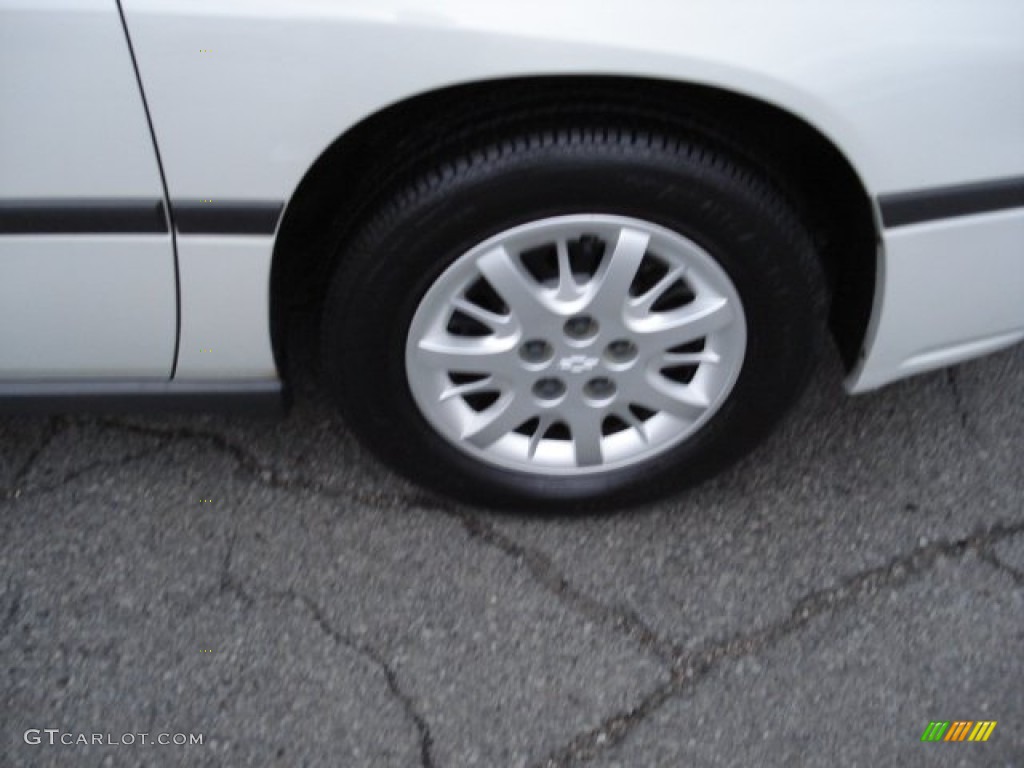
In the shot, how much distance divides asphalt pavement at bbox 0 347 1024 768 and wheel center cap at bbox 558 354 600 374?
376 millimetres

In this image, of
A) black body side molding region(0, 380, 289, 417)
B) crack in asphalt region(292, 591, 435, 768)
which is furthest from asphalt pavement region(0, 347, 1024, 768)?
black body side molding region(0, 380, 289, 417)

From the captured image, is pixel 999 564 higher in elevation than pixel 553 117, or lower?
lower

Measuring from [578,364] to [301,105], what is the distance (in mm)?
660

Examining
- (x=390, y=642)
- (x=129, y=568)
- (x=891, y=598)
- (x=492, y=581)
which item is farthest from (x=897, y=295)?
(x=129, y=568)

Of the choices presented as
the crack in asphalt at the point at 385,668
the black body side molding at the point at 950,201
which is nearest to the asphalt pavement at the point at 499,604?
the crack in asphalt at the point at 385,668

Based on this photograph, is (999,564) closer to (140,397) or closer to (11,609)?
(140,397)

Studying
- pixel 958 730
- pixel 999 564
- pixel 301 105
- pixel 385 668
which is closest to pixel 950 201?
pixel 999 564

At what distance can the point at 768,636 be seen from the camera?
195 cm

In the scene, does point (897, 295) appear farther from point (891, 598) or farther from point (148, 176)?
point (148, 176)

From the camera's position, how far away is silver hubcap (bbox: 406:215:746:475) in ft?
5.76

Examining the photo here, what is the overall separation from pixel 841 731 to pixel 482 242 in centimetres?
102

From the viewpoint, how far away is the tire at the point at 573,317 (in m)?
1.67

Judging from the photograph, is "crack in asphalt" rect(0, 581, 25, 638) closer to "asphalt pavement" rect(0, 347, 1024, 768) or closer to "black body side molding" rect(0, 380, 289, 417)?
"asphalt pavement" rect(0, 347, 1024, 768)

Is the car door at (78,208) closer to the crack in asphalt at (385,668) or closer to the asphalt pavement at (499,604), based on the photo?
the asphalt pavement at (499,604)
